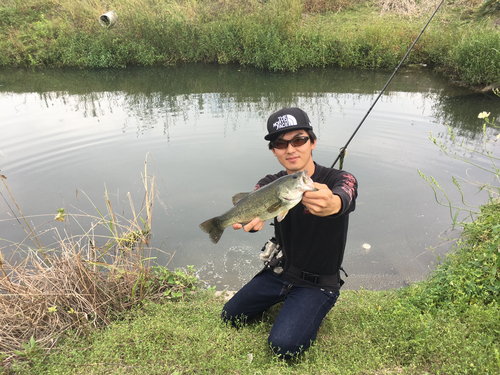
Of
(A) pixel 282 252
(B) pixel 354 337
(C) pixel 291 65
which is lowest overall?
(B) pixel 354 337

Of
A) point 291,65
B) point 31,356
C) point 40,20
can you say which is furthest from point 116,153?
point 40,20

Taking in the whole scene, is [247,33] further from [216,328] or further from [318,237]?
[216,328]

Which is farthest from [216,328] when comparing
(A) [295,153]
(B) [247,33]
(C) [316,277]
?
(B) [247,33]

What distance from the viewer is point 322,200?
233 centimetres

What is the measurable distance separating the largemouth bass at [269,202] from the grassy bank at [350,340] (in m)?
0.99

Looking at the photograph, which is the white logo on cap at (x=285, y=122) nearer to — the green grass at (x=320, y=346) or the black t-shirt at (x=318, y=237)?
the black t-shirt at (x=318, y=237)

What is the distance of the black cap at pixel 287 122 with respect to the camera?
2889 millimetres

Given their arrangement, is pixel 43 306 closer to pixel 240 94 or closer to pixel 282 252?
pixel 282 252

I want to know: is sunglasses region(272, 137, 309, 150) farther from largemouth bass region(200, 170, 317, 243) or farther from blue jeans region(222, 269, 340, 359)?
blue jeans region(222, 269, 340, 359)

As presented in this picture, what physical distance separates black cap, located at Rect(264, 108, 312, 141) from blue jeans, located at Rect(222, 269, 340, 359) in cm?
151

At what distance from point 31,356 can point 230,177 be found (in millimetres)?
4487

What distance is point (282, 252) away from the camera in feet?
11.1

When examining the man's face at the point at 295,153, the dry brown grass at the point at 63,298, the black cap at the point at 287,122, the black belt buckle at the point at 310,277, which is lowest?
the dry brown grass at the point at 63,298

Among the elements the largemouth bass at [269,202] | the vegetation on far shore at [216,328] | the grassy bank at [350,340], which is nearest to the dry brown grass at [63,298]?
the vegetation on far shore at [216,328]
